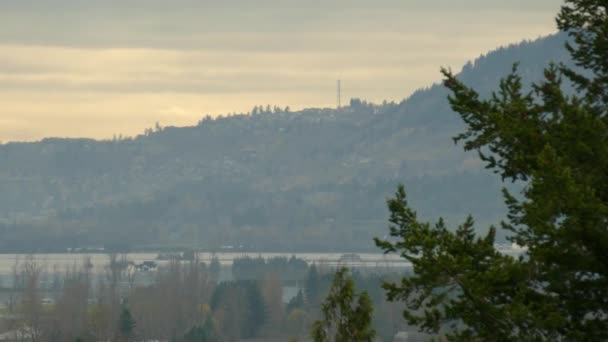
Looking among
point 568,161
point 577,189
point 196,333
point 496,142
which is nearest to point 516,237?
point 496,142

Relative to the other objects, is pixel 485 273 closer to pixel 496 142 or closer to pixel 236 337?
pixel 496 142

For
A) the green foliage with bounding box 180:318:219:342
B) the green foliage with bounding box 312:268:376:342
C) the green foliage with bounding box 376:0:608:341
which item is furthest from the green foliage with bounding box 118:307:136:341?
the green foliage with bounding box 376:0:608:341

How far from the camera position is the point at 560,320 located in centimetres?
1883

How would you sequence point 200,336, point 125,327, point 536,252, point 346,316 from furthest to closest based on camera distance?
point 200,336 → point 125,327 → point 346,316 → point 536,252

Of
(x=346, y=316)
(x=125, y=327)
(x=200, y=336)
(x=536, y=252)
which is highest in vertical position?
(x=536, y=252)

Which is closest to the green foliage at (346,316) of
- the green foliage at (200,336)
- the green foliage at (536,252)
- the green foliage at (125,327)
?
the green foliage at (536,252)

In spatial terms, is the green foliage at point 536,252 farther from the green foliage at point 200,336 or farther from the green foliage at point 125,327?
the green foliage at point 200,336

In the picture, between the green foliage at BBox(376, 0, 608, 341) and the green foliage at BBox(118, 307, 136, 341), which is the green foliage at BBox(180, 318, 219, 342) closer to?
the green foliage at BBox(118, 307, 136, 341)

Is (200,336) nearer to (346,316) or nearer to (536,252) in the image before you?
(346,316)

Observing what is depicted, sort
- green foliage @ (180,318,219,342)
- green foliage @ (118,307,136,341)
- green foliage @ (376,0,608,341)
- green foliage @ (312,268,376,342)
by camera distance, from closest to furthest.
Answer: green foliage @ (376,0,608,341) → green foliage @ (312,268,376,342) → green foliage @ (118,307,136,341) → green foliage @ (180,318,219,342)

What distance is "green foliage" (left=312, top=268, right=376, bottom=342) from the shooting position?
76.3 ft

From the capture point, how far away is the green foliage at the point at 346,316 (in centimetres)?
2325

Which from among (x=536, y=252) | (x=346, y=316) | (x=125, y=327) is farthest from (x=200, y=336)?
(x=536, y=252)

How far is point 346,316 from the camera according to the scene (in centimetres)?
2348
